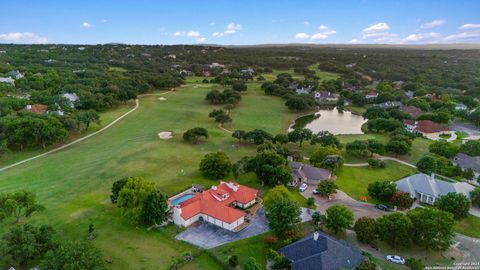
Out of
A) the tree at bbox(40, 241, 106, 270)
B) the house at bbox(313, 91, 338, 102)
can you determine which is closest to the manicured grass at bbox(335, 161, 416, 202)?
the tree at bbox(40, 241, 106, 270)

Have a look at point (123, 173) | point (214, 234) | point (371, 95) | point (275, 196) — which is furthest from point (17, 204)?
point (371, 95)

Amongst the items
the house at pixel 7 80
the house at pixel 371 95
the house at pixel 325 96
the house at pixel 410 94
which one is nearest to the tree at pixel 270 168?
the house at pixel 325 96

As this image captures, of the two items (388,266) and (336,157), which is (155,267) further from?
(336,157)

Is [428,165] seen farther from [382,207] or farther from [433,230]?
[433,230]

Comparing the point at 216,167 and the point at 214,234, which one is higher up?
the point at 216,167

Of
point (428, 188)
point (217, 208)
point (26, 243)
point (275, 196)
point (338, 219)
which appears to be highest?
point (26, 243)

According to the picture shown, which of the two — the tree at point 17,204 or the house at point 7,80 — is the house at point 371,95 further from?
the house at point 7,80

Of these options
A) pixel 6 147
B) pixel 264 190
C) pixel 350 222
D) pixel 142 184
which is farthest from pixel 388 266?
pixel 6 147
